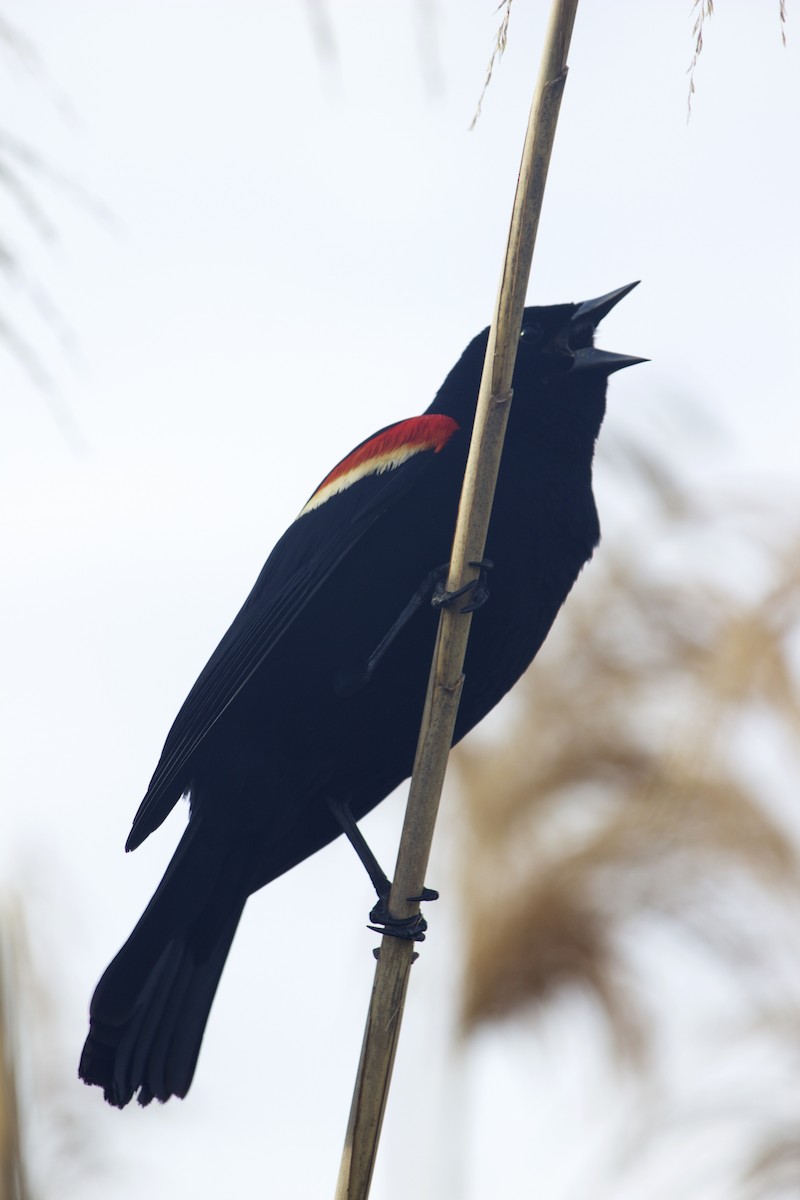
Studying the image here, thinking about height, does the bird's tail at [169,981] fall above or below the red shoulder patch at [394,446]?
below

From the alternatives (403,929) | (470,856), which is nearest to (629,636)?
(470,856)

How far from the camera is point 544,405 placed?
107 inches

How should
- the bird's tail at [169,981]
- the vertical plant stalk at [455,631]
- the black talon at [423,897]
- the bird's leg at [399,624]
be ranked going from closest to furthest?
the vertical plant stalk at [455,631], the black talon at [423,897], the bird's leg at [399,624], the bird's tail at [169,981]

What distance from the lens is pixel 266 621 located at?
2574 mm

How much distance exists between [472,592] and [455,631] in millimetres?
86

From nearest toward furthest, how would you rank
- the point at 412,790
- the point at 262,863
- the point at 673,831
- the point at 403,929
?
the point at 412,790, the point at 403,929, the point at 262,863, the point at 673,831

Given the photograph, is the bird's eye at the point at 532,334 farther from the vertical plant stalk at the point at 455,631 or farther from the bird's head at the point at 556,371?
the vertical plant stalk at the point at 455,631

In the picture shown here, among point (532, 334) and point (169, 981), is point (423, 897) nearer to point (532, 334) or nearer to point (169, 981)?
point (169, 981)

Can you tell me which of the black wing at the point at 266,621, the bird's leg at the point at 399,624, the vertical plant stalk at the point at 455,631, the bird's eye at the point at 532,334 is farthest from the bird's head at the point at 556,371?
the vertical plant stalk at the point at 455,631

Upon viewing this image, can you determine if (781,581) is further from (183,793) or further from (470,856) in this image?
(183,793)

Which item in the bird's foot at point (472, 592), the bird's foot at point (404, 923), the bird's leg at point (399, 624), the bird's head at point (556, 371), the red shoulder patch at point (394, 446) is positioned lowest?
the bird's foot at point (404, 923)

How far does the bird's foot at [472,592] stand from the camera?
1.91 m

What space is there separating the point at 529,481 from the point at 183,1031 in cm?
115

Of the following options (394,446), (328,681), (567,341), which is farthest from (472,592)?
(567,341)
